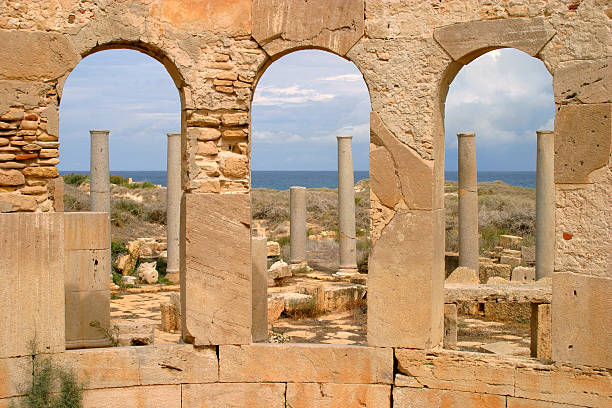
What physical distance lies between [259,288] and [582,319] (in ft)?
12.5

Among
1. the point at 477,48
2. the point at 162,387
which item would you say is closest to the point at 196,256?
the point at 162,387

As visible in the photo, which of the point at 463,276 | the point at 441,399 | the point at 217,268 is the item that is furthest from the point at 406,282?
the point at 463,276

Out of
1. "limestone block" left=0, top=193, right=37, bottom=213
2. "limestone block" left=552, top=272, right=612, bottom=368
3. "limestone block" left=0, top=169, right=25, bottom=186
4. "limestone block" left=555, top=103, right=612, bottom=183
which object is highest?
"limestone block" left=555, top=103, right=612, bottom=183

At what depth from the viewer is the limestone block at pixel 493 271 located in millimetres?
17250

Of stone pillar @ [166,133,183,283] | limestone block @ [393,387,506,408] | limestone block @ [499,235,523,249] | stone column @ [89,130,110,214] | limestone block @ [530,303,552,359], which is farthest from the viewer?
limestone block @ [499,235,523,249]

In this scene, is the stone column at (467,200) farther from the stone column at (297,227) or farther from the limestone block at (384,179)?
the limestone block at (384,179)

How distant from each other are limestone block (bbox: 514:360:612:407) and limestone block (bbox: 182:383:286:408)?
237 cm

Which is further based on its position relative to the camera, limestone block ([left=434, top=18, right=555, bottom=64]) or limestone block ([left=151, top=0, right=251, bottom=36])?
limestone block ([left=151, top=0, right=251, bottom=36])

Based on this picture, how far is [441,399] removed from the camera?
7281 millimetres

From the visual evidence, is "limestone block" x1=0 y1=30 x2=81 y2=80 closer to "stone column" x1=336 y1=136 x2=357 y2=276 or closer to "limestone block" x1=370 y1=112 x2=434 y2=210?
"limestone block" x1=370 y1=112 x2=434 y2=210

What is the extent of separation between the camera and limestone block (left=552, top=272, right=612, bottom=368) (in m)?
6.75

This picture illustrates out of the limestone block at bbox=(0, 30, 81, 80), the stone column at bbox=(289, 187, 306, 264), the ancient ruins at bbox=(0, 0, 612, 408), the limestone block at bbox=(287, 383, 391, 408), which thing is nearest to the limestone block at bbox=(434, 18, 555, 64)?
the ancient ruins at bbox=(0, 0, 612, 408)

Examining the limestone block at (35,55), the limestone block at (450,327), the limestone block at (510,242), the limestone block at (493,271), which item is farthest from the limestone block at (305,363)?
the limestone block at (510,242)

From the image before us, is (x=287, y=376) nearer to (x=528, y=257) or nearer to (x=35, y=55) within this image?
(x=35, y=55)
